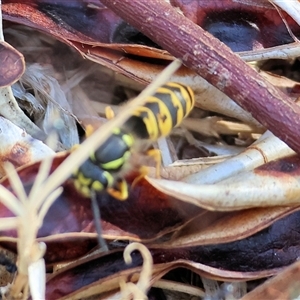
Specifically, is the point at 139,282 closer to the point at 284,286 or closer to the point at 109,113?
the point at 284,286

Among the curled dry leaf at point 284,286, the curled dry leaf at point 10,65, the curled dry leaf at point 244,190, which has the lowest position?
the curled dry leaf at point 284,286

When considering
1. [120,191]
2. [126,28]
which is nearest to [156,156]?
[120,191]

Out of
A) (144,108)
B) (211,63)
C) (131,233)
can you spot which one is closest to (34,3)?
(144,108)

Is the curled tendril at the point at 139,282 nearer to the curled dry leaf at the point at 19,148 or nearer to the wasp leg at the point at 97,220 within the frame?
the wasp leg at the point at 97,220

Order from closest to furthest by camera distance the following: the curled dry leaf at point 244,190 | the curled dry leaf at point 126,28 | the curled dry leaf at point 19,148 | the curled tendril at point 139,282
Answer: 1. the curled tendril at point 139,282
2. the curled dry leaf at point 244,190
3. the curled dry leaf at point 19,148
4. the curled dry leaf at point 126,28

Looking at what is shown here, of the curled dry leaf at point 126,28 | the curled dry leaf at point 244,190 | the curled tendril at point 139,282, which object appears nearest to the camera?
the curled tendril at point 139,282

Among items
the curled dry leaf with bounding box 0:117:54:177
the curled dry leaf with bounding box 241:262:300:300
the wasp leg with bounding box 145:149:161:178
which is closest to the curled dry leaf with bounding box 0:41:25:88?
the curled dry leaf with bounding box 0:117:54:177

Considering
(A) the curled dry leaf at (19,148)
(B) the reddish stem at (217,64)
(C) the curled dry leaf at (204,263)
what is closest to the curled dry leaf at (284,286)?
(C) the curled dry leaf at (204,263)
